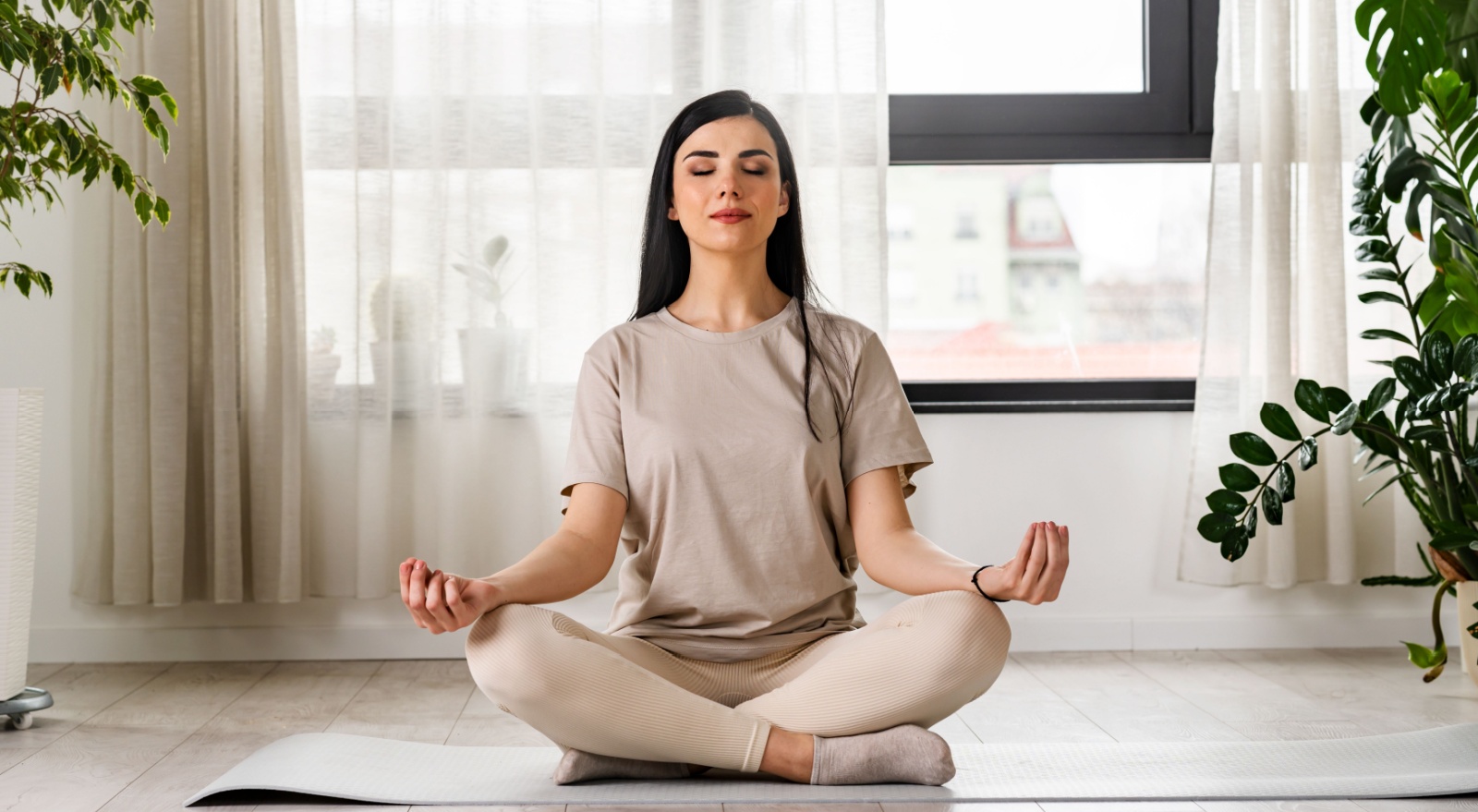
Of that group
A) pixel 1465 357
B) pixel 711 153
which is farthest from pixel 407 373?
pixel 1465 357

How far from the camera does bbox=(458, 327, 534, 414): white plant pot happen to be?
7.93 feet

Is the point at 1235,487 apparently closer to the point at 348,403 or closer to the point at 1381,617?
the point at 1381,617

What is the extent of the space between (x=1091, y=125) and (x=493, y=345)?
4.40 feet

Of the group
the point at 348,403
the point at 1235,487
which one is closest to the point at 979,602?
the point at 1235,487

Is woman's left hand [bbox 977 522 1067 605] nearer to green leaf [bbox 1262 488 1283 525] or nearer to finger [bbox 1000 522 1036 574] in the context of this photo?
finger [bbox 1000 522 1036 574]

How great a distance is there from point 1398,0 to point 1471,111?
0.81 ft

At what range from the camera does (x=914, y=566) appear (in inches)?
59.4

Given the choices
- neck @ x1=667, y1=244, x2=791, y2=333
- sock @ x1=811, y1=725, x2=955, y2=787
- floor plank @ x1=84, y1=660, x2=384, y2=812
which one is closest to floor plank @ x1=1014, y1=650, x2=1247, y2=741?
sock @ x1=811, y1=725, x2=955, y2=787

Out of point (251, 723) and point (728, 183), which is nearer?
point (728, 183)

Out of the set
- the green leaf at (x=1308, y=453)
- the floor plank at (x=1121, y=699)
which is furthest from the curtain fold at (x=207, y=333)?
the green leaf at (x=1308, y=453)

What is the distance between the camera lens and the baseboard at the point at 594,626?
2.44 m

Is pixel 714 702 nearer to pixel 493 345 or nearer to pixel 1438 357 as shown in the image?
pixel 493 345

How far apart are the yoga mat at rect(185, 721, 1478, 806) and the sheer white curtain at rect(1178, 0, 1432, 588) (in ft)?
2.70

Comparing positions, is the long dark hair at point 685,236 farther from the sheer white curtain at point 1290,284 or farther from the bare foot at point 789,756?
the sheer white curtain at point 1290,284
